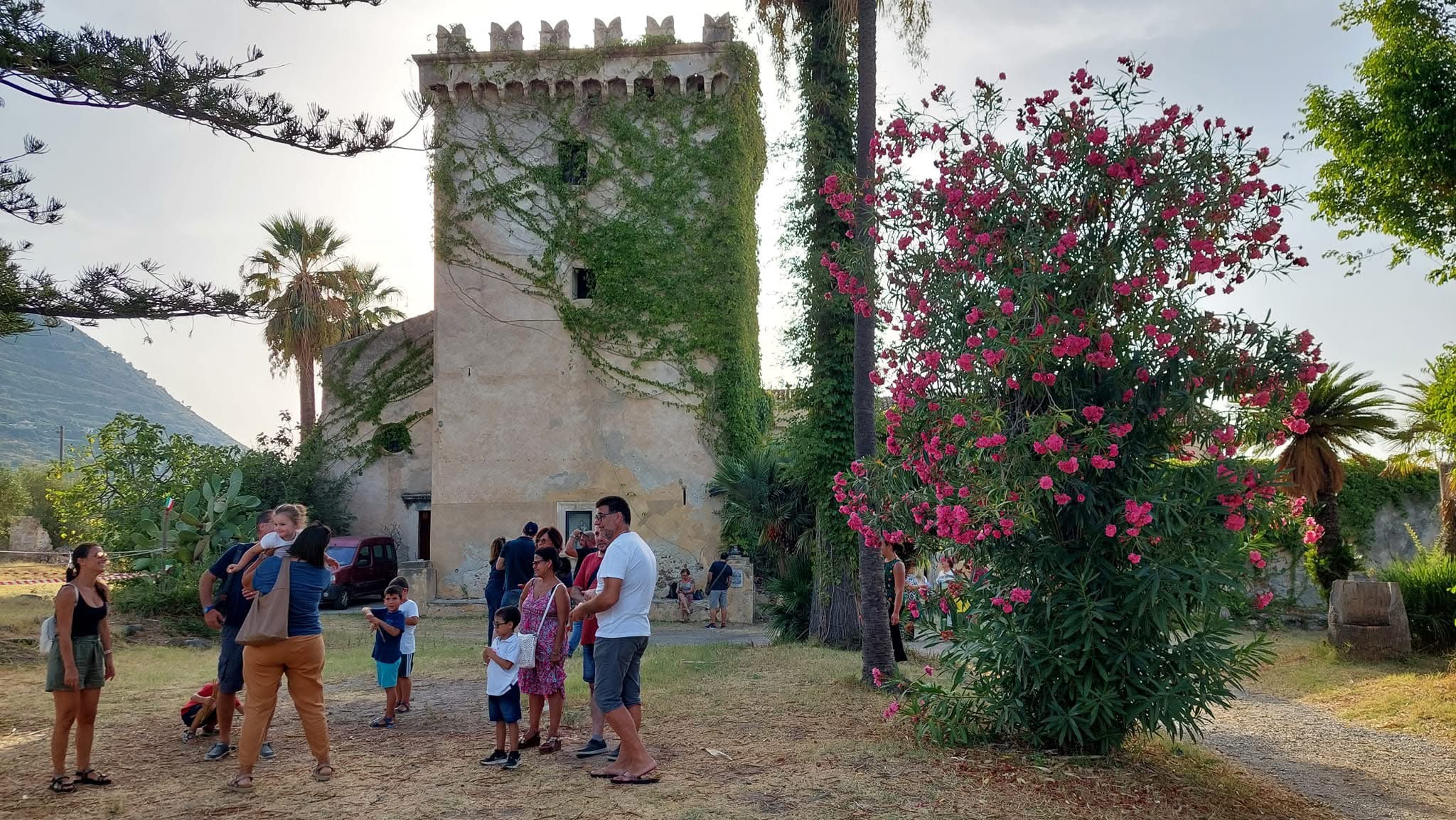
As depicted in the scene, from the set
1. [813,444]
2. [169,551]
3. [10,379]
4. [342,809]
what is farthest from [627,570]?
[10,379]

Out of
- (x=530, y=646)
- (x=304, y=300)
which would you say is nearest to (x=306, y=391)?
(x=304, y=300)

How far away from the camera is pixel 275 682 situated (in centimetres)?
670

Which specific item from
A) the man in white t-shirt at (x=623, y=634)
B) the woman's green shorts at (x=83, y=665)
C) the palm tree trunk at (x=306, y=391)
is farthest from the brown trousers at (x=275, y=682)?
the palm tree trunk at (x=306, y=391)

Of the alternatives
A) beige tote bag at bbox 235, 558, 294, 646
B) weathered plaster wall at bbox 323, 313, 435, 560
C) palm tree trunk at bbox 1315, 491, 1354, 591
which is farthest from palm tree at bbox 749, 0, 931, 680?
weathered plaster wall at bbox 323, 313, 435, 560

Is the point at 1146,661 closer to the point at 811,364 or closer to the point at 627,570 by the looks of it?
the point at 627,570

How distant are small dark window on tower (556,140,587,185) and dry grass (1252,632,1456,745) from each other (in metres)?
17.2

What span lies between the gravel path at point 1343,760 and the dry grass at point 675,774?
0.55 metres

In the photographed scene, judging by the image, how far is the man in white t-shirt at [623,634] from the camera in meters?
6.65

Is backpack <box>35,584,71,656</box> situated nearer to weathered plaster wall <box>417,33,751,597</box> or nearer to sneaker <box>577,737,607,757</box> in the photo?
sneaker <box>577,737,607,757</box>

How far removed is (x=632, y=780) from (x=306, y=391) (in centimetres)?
2853

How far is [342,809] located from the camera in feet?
20.5

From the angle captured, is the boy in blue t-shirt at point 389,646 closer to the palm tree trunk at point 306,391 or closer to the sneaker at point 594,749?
the sneaker at point 594,749

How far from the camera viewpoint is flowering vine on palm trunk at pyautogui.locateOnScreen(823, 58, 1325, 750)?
682 centimetres

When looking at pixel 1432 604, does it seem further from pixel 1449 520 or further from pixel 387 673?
pixel 387 673
